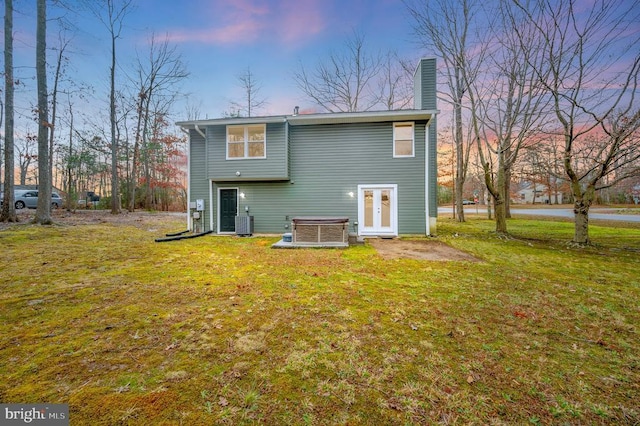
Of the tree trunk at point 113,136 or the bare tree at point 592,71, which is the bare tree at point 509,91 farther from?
the tree trunk at point 113,136

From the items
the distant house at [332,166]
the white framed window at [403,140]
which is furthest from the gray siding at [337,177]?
the white framed window at [403,140]

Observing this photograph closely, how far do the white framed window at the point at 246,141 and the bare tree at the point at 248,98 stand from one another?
1121 centimetres

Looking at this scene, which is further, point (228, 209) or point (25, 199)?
point (25, 199)

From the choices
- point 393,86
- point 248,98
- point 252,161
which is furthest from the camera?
point 248,98

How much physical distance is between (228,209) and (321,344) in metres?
9.13

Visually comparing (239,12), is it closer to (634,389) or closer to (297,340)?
(297,340)

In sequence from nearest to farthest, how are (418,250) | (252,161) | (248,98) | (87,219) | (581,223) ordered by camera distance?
1. (418,250)
2. (581,223)
3. (252,161)
4. (87,219)
5. (248,98)

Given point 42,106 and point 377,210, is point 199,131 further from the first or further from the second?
point 377,210

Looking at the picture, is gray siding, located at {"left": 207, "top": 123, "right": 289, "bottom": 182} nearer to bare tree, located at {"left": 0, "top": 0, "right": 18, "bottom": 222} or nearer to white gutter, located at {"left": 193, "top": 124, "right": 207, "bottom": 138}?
white gutter, located at {"left": 193, "top": 124, "right": 207, "bottom": 138}

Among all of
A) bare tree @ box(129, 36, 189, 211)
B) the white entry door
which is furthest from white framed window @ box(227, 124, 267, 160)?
bare tree @ box(129, 36, 189, 211)

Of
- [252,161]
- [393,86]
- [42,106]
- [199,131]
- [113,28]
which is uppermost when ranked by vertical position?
[113,28]

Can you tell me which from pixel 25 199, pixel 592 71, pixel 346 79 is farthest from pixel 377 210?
pixel 25 199

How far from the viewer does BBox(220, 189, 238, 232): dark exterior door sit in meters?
10.5

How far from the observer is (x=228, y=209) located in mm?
10586
